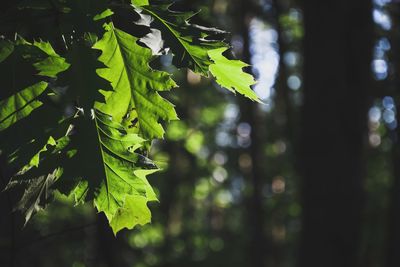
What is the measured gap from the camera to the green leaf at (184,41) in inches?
52.7

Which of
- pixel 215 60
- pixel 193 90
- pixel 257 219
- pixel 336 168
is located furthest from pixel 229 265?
pixel 215 60

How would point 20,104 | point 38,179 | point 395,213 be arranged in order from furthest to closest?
point 395,213 → point 38,179 → point 20,104

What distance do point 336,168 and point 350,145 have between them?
0.35 m

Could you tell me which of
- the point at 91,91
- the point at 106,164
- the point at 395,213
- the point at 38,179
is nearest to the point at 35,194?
the point at 38,179

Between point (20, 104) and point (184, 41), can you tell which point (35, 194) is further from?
point (184, 41)

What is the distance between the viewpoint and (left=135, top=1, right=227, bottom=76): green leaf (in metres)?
1.34

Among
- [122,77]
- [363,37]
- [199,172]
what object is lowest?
[199,172]

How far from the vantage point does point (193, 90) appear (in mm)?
12828

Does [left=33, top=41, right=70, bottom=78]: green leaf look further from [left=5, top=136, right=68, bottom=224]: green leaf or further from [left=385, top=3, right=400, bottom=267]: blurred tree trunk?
[left=385, top=3, right=400, bottom=267]: blurred tree trunk

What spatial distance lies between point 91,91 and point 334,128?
223 inches

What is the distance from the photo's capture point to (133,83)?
138cm

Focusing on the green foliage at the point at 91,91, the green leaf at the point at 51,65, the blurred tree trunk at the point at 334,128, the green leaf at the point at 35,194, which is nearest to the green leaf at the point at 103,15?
the green foliage at the point at 91,91

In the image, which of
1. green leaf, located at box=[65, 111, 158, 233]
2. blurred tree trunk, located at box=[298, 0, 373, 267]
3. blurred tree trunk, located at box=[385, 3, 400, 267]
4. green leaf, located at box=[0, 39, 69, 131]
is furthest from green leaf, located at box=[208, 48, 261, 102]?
blurred tree trunk, located at box=[385, 3, 400, 267]

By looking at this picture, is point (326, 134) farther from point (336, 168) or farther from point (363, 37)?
point (363, 37)
